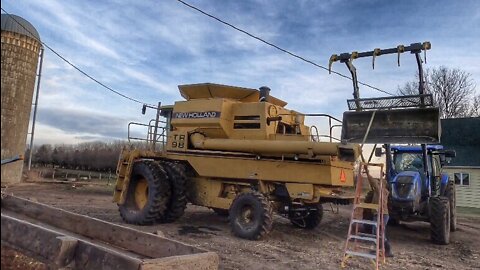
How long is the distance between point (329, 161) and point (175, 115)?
4.39 m

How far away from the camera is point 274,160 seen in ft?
30.4

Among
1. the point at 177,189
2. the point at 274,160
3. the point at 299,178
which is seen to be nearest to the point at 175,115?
the point at 177,189

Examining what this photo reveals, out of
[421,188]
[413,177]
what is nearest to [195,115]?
[413,177]

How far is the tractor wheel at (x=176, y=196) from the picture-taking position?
1029cm

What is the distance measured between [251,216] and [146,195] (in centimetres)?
327

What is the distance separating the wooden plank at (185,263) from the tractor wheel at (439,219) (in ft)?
23.5

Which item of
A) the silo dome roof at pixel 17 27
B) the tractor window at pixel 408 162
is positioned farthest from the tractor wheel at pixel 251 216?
the silo dome roof at pixel 17 27

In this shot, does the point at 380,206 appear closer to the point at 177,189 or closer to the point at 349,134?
the point at 349,134

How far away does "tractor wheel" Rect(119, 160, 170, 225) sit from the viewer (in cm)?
1002

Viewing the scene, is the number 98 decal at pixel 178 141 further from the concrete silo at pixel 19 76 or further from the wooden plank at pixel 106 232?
the concrete silo at pixel 19 76

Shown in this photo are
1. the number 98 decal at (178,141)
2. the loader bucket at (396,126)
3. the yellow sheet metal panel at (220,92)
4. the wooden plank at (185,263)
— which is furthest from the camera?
the number 98 decal at (178,141)

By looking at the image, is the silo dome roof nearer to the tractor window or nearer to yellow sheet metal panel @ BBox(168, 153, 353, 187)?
yellow sheet metal panel @ BBox(168, 153, 353, 187)

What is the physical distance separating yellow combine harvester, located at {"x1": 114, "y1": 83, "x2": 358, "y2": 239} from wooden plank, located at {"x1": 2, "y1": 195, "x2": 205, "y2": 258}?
136 inches

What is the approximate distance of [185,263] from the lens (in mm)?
3561
